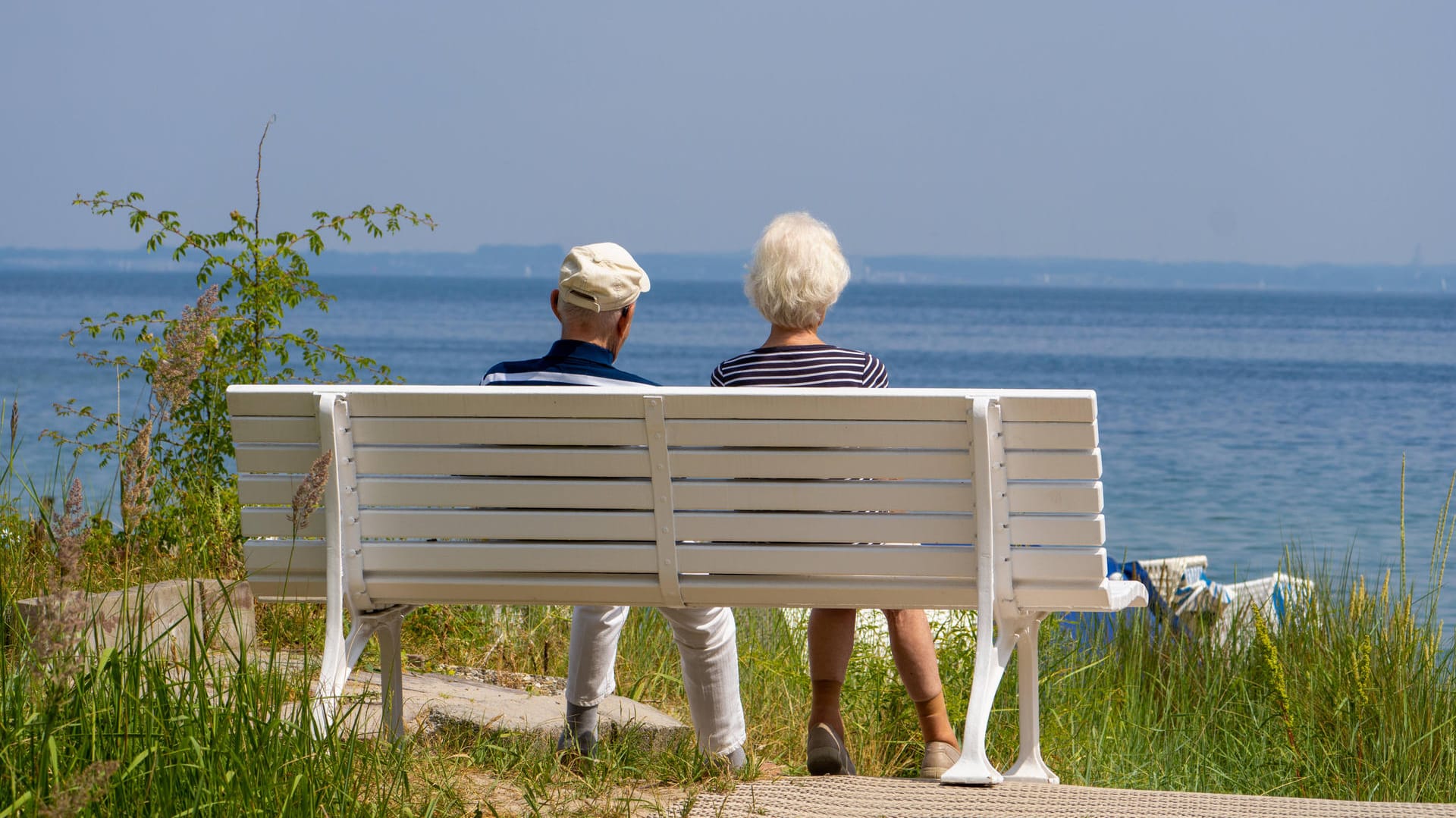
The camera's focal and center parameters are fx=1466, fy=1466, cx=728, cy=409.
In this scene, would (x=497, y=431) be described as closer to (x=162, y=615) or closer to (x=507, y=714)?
(x=162, y=615)

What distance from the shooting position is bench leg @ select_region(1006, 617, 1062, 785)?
133 inches

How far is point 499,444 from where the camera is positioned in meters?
3.29

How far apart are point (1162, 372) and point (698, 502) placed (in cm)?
5045

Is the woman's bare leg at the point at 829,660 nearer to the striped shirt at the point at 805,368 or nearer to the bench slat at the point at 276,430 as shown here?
the striped shirt at the point at 805,368

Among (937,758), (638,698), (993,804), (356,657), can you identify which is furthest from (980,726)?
(638,698)

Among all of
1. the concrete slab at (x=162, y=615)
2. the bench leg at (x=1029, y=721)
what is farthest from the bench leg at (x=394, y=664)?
the bench leg at (x=1029, y=721)

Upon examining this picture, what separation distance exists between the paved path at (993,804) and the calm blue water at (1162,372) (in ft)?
9.83

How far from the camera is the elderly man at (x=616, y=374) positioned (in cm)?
359

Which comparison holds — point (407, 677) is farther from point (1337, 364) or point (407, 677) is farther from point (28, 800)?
point (1337, 364)

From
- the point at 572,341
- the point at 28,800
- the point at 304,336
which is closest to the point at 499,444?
the point at 572,341

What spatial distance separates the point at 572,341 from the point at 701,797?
1164mm

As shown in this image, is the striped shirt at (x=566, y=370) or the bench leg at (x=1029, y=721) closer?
the bench leg at (x=1029, y=721)

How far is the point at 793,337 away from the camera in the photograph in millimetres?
3750

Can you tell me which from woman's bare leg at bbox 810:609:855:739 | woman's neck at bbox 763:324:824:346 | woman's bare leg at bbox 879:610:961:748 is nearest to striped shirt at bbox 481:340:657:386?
woman's neck at bbox 763:324:824:346
